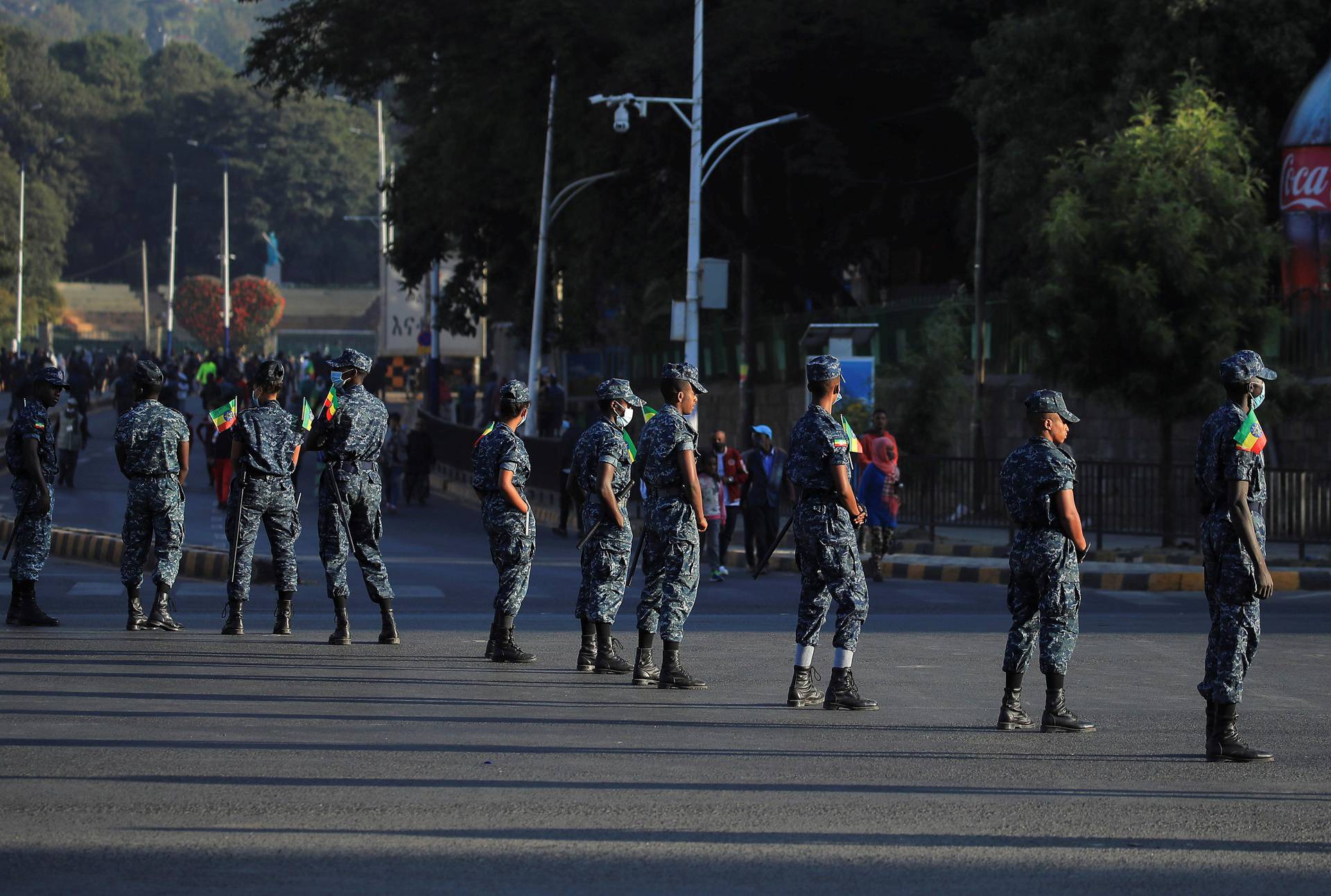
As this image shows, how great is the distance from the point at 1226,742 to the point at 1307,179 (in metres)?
19.2

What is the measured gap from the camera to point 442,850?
6.46 metres

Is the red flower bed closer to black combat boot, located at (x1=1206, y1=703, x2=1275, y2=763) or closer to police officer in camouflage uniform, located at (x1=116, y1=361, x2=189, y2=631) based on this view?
police officer in camouflage uniform, located at (x1=116, y1=361, x2=189, y2=631)

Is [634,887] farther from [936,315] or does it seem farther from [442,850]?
[936,315]

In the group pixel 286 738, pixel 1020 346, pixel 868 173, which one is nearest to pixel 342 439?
pixel 286 738

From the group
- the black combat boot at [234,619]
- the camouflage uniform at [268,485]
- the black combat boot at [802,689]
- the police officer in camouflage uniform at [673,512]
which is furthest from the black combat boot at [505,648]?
the black combat boot at [802,689]

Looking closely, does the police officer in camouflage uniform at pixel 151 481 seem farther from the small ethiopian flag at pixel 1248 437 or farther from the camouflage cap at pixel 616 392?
the small ethiopian flag at pixel 1248 437

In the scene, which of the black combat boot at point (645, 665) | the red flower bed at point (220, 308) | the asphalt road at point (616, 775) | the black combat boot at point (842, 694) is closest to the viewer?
the asphalt road at point (616, 775)

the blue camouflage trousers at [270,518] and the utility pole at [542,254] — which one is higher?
the utility pole at [542,254]

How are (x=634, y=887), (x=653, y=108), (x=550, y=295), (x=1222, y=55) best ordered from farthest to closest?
(x=550, y=295)
(x=653, y=108)
(x=1222, y=55)
(x=634, y=887)

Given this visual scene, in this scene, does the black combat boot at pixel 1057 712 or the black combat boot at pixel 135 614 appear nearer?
the black combat boot at pixel 1057 712

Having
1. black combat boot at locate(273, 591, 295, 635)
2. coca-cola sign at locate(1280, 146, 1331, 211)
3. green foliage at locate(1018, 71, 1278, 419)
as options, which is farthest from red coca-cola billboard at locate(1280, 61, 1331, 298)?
black combat boot at locate(273, 591, 295, 635)

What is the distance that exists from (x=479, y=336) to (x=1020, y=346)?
24.4 m

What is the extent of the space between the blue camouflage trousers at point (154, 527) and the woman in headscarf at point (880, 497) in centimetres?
784

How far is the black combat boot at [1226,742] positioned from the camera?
329 inches
